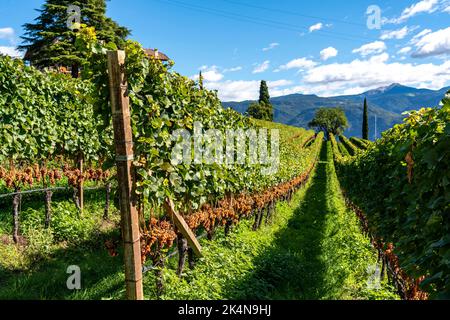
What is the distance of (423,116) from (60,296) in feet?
18.5

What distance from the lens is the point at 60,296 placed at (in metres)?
5.75

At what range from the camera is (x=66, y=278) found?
6.46 m

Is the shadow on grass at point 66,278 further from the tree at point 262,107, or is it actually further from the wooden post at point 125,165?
the tree at point 262,107

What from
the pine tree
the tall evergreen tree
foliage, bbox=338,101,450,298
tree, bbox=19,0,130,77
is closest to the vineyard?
foliage, bbox=338,101,450,298

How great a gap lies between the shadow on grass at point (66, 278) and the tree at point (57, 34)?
25086 mm

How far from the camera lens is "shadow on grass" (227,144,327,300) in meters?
6.71

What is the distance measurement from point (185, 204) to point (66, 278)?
2.41 m

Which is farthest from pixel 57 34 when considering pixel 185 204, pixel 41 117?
pixel 185 204

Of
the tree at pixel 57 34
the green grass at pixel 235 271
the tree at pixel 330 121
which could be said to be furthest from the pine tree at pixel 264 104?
the green grass at pixel 235 271

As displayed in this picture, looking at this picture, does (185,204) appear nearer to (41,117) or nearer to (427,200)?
(427,200)

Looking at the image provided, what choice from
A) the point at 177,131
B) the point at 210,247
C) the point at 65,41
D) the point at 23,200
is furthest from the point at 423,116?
the point at 65,41

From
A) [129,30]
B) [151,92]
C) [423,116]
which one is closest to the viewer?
[423,116]

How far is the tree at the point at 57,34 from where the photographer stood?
98.6 ft
